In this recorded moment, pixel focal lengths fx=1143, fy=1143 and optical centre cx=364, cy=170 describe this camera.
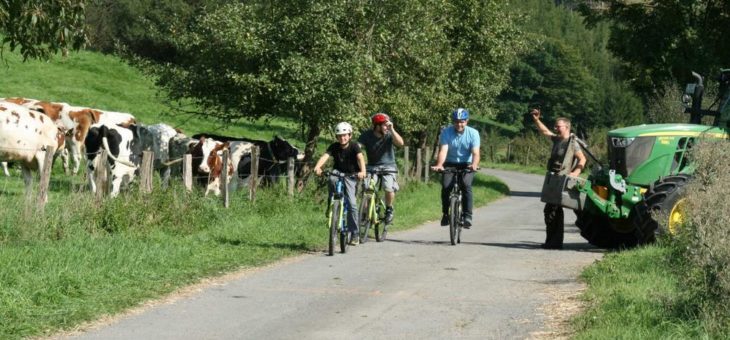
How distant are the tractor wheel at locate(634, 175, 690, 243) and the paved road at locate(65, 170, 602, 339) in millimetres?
854

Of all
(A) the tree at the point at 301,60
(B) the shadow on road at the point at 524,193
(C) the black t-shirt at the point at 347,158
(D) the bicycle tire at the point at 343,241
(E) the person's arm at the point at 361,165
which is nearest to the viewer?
(D) the bicycle tire at the point at 343,241

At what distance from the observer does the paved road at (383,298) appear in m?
9.74

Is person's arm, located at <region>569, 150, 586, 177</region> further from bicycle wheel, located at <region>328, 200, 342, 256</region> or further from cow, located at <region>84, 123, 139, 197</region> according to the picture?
cow, located at <region>84, 123, 139, 197</region>

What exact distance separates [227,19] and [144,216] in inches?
340

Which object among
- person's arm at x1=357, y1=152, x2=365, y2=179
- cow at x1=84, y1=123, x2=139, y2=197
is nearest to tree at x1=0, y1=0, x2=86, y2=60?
person's arm at x1=357, y1=152, x2=365, y2=179

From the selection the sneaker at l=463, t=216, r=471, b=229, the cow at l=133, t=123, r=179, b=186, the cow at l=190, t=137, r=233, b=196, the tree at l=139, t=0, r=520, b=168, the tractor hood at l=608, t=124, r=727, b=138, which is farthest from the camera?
the cow at l=133, t=123, r=179, b=186

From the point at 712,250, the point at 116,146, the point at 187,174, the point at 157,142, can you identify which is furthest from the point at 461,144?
the point at 157,142

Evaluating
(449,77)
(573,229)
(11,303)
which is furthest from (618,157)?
(449,77)

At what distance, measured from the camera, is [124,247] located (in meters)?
→ 13.9

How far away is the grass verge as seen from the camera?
1049 centimetres

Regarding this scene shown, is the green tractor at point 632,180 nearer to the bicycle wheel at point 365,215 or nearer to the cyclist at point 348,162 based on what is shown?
the bicycle wheel at point 365,215

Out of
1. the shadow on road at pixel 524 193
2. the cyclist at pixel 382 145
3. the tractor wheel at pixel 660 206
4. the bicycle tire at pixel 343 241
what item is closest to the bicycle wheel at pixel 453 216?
the cyclist at pixel 382 145

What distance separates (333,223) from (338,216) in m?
0.24

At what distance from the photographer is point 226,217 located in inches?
739
